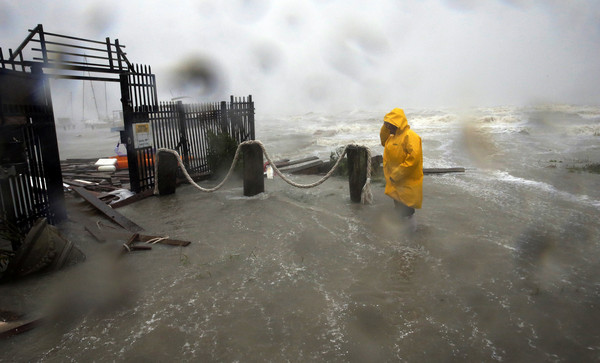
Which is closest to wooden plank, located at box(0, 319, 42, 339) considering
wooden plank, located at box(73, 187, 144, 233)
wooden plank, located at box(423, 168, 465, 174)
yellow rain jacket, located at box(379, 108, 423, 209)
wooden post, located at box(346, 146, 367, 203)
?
wooden plank, located at box(73, 187, 144, 233)

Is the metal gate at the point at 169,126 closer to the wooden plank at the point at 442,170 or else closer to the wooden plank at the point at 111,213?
the wooden plank at the point at 111,213

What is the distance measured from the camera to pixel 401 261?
502 centimetres

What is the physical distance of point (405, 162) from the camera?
222 inches

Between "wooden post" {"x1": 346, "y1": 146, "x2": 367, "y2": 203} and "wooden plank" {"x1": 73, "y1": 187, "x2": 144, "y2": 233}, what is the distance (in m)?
4.35

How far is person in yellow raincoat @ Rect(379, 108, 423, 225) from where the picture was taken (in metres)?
5.65

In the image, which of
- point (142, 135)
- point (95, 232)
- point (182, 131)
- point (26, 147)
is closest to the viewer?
point (26, 147)

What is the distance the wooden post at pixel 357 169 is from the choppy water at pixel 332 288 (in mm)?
450

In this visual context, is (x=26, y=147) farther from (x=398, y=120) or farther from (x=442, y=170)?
(x=442, y=170)

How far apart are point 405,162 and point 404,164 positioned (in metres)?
0.04

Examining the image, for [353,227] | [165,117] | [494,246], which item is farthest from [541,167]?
[165,117]

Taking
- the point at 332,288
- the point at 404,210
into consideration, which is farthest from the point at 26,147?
the point at 404,210

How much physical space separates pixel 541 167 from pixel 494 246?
8354 mm

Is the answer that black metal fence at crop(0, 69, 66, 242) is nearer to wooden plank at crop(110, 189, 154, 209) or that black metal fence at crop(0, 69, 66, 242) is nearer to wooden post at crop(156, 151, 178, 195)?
wooden plank at crop(110, 189, 154, 209)

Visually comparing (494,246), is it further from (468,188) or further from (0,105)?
(0,105)
